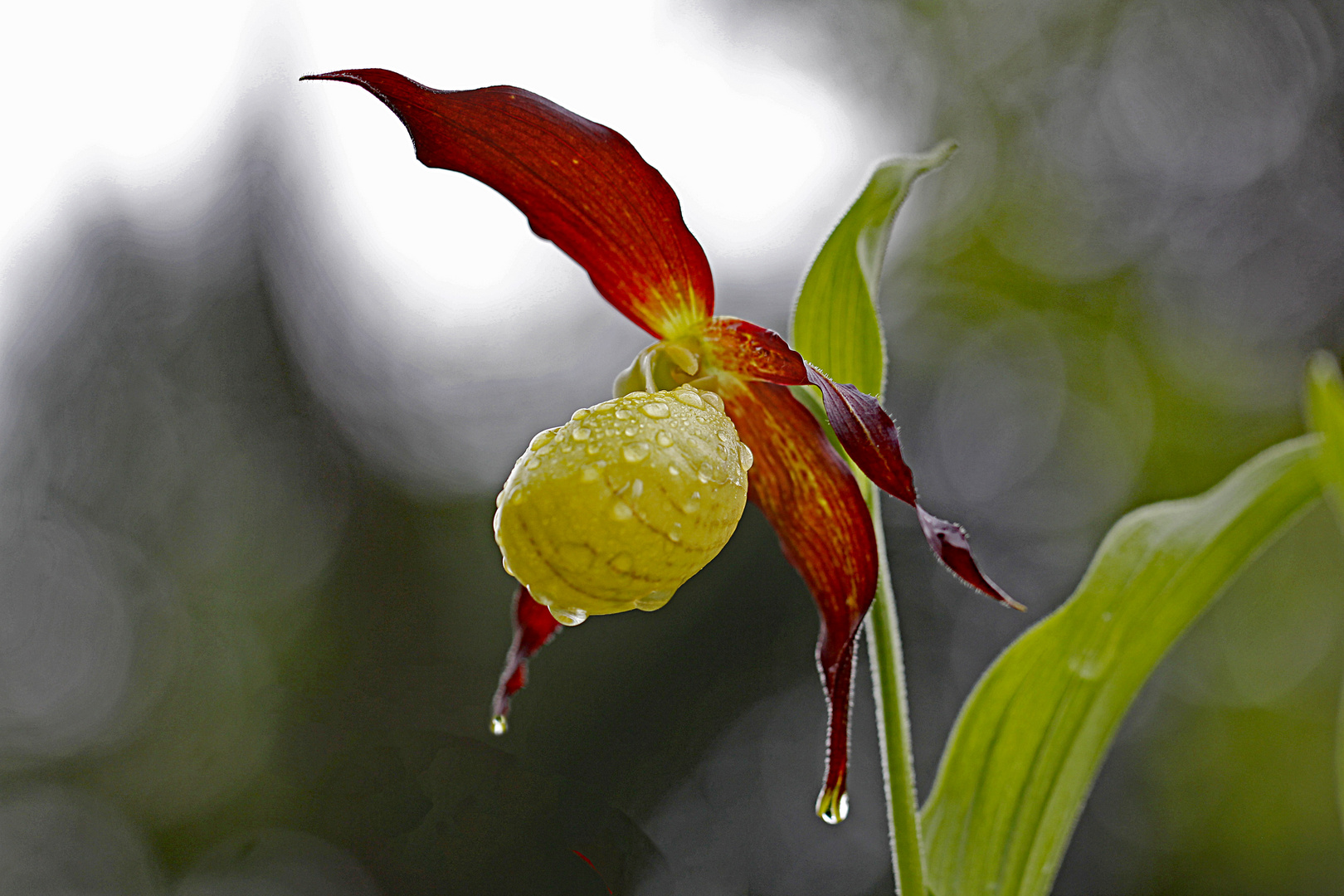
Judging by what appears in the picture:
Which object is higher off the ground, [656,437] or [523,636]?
[656,437]

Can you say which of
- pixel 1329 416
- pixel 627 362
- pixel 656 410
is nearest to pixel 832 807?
pixel 656 410

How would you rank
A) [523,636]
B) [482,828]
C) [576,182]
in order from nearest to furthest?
1. [576,182]
2. [523,636]
3. [482,828]

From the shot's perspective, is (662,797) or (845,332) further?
(662,797)

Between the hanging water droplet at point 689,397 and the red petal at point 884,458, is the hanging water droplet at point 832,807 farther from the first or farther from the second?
the hanging water droplet at point 689,397

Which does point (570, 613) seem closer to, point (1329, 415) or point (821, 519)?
point (821, 519)

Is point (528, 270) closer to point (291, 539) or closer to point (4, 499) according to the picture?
point (291, 539)

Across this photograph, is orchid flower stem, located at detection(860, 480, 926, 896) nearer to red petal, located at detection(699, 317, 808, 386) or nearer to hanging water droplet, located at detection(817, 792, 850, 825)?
hanging water droplet, located at detection(817, 792, 850, 825)

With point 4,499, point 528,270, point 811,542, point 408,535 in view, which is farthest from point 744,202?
point 4,499

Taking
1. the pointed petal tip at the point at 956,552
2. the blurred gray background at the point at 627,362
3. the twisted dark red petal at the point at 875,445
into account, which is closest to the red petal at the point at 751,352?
the twisted dark red petal at the point at 875,445
